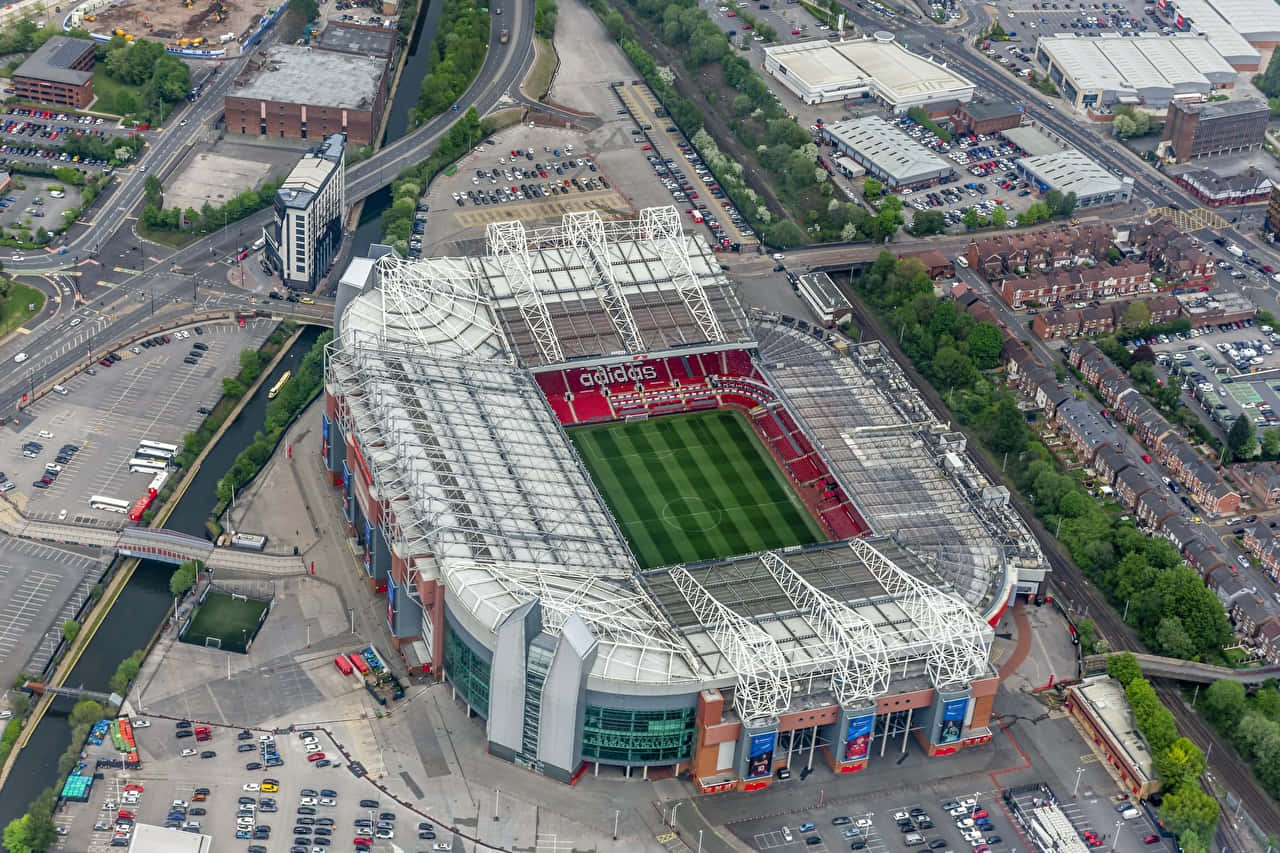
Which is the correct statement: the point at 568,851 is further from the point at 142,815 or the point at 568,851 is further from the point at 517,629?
the point at 142,815

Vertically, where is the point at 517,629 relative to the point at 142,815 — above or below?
above

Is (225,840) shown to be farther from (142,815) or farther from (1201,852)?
(1201,852)

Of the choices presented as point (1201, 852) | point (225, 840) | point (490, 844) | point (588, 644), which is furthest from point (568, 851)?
point (1201, 852)

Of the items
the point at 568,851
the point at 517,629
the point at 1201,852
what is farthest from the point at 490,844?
the point at 1201,852

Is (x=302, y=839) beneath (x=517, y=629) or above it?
beneath

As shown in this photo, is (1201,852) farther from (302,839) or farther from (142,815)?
(142,815)

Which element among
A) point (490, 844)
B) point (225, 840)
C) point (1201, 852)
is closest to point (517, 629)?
point (490, 844)

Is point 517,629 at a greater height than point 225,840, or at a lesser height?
greater
